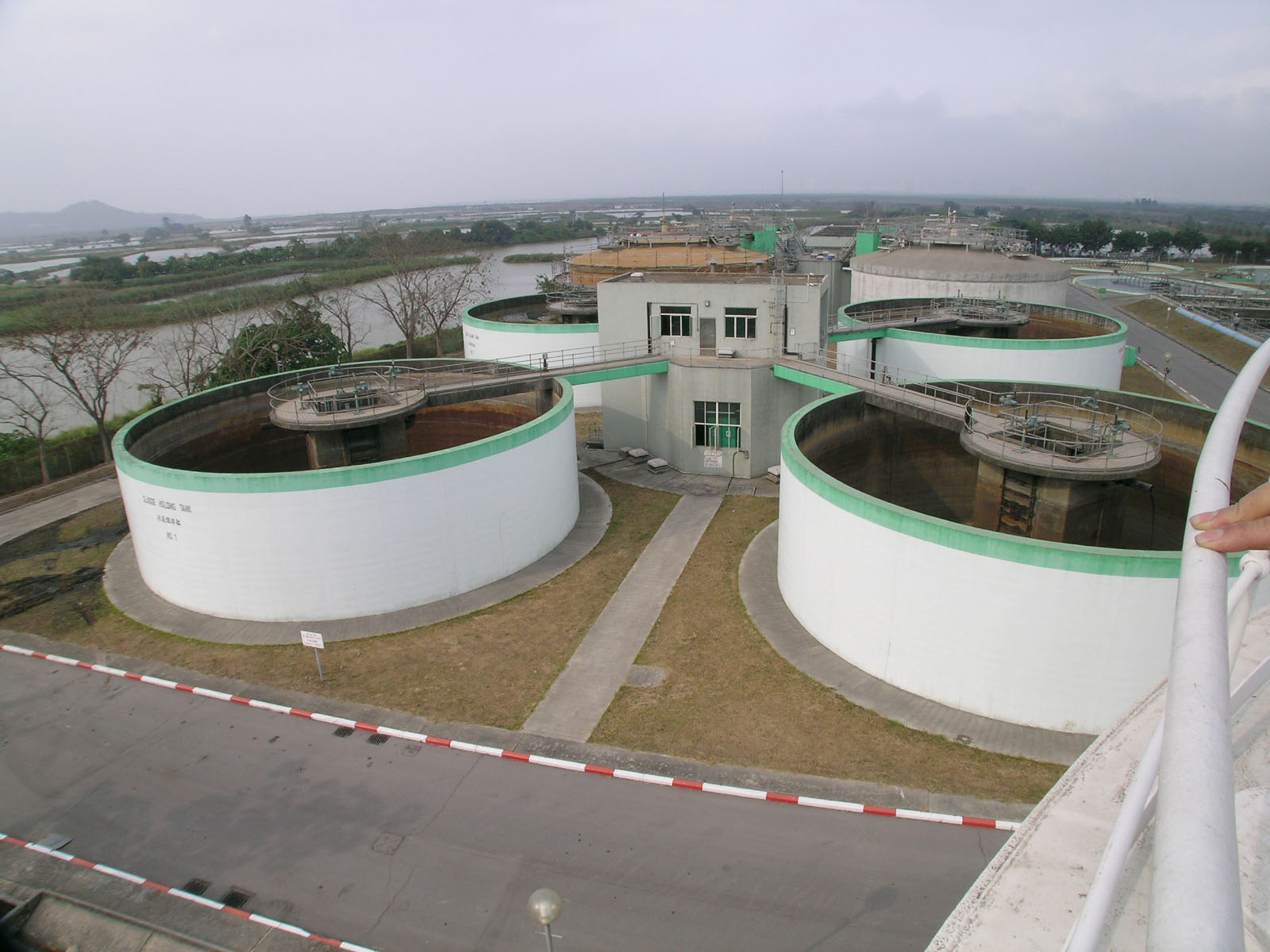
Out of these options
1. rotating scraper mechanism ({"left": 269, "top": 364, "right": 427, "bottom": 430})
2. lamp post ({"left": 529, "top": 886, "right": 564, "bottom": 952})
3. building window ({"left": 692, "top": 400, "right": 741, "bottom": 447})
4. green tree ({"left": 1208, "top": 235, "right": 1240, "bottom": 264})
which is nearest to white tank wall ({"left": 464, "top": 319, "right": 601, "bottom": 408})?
building window ({"left": 692, "top": 400, "right": 741, "bottom": 447})

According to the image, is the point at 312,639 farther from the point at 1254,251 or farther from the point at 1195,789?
the point at 1254,251

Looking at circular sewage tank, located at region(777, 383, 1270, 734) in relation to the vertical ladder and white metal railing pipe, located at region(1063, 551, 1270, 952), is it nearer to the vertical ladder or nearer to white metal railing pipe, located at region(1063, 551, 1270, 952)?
the vertical ladder

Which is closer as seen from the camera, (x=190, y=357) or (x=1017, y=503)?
(x=1017, y=503)

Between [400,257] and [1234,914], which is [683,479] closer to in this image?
[1234,914]

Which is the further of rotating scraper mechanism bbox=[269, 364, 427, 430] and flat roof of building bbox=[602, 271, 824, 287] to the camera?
flat roof of building bbox=[602, 271, 824, 287]

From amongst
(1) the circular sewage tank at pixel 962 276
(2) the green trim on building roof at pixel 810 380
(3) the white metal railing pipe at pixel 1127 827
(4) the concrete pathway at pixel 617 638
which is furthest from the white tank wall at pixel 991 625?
(1) the circular sewage tank at pixel 962 276

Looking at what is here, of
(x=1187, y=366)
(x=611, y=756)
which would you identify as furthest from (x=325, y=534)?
(x=1187, y=366)
